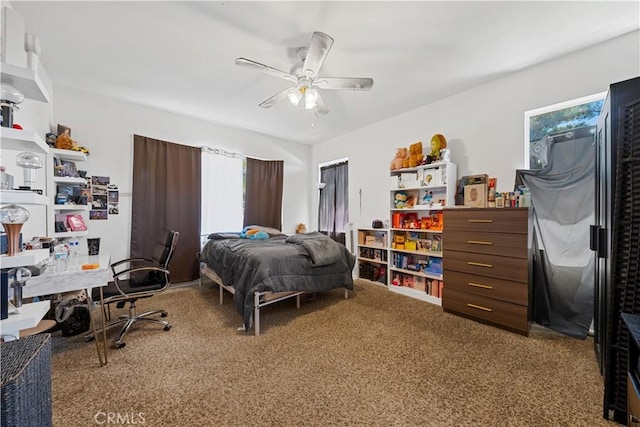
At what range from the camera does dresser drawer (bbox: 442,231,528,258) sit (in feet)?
7.64

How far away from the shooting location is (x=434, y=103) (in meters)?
3.42

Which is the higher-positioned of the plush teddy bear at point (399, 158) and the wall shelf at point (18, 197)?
the plush teddy bear at point (399, 158)

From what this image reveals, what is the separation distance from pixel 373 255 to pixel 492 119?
247cm

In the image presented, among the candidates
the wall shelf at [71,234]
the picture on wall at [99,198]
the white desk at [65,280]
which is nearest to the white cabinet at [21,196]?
the white desk at [65,280]

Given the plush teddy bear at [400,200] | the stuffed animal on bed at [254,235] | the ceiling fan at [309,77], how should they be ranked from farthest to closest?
1. the stuffed animal on bed at [254,235]
2. the plush teddy bear at [400,200]
3. the ceiling fan at [309,77]

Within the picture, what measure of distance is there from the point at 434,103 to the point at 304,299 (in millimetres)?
3191

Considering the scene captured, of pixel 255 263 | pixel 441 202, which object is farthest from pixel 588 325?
pixel 255 263

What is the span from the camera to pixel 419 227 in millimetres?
3480

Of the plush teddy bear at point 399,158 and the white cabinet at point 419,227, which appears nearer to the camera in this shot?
the white cabinet at point 419,227

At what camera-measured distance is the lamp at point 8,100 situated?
1207mm

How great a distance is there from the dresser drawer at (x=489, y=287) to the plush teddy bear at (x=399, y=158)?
159cm

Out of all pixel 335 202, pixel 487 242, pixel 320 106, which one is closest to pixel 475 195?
pixel 487 242

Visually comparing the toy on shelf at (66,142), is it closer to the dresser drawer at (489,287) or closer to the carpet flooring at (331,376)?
the carpet flooring at (331,376)

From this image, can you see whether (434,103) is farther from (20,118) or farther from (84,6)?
(20,118)
